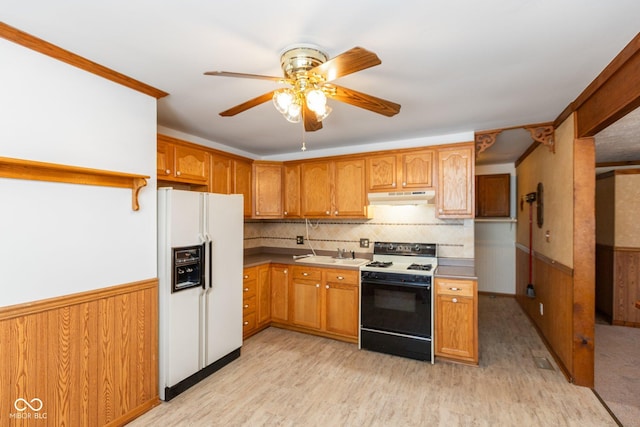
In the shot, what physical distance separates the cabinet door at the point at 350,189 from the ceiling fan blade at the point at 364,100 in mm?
1820

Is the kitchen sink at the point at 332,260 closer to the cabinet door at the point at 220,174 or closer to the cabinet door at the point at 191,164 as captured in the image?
the cabinet door at the point at 220,174

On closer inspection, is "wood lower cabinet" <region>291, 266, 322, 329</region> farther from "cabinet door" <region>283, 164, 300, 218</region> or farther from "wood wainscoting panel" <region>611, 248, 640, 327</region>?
"wood wainscoting panel" <region>611, 248, 640, 327</region>

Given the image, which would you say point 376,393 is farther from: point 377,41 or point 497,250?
point 497,250

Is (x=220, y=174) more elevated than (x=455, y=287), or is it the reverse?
(x=220, y=174)

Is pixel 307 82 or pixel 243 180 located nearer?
pixel 307 82

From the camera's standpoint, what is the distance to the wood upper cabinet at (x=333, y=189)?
3.83 m

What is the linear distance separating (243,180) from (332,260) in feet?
5.14

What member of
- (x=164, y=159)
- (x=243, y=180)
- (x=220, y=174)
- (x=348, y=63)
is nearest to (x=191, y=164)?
(x=164, y=159)

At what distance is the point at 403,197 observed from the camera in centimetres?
352

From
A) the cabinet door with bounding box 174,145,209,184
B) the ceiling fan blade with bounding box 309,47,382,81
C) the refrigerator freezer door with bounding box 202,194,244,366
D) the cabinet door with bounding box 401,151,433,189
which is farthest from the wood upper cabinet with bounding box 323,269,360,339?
the ceiling fan blade with bounding box 309,47,382,81

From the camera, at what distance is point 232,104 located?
262 cm

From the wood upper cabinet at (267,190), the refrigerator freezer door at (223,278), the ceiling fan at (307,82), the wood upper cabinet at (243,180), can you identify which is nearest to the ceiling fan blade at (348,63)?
the ceiling fan at (307,82)

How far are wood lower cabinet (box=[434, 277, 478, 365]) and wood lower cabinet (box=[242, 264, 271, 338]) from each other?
6.72ft

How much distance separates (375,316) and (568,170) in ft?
7.46
